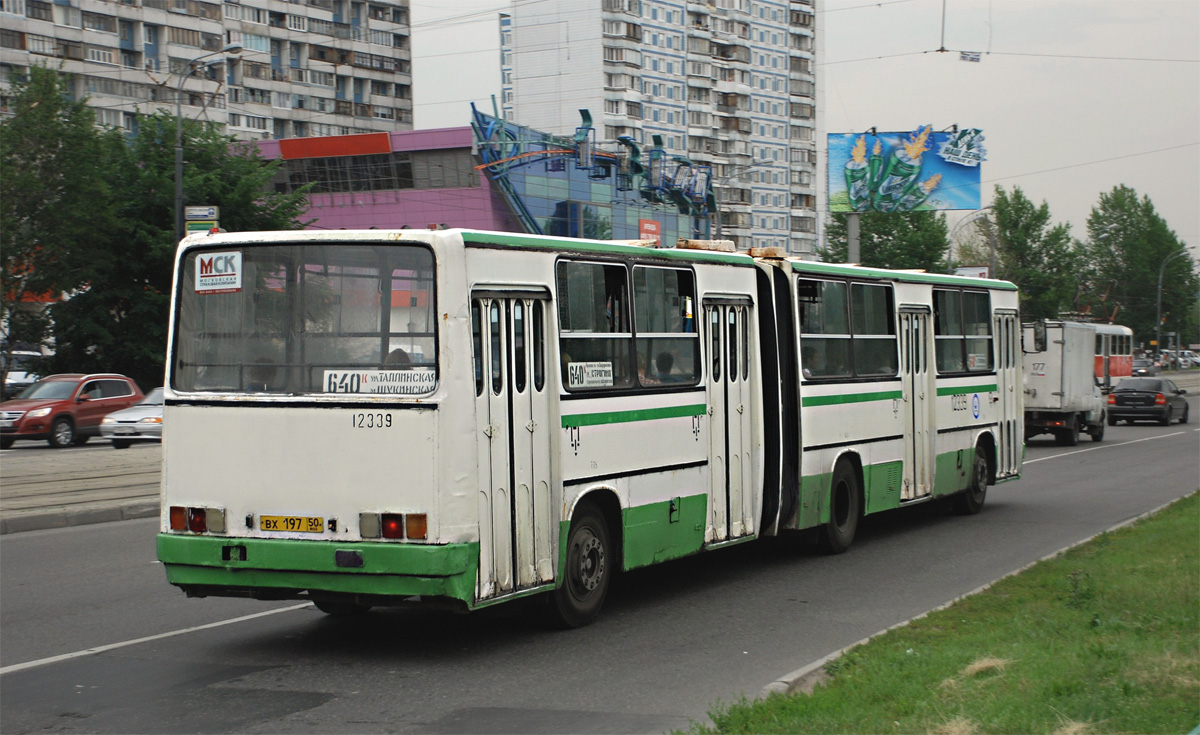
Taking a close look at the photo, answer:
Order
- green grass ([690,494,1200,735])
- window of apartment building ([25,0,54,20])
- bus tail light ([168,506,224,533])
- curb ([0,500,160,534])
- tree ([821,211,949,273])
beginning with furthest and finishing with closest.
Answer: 1. window of apartment building ([25,0,54,20])
2. tree ([821,211,949,273])
3. curb ([0,500,160,534])
4. bus tail light ([168,506,224,533])
5. green grass ([690,494,1200,735])

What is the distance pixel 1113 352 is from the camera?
220ft

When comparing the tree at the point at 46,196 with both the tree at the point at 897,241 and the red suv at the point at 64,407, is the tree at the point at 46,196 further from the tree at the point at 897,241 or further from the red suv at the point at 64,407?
the tree at the point at 897,241

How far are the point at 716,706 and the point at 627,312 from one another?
385 cm

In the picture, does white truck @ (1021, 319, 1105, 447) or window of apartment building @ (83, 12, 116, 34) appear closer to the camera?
white truck @ (1021, 319, 1105, 447)

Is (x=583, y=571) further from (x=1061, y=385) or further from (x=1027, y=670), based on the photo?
(x=1061, y=385)

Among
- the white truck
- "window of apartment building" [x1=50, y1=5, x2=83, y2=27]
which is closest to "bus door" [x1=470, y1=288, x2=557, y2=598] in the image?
the white truck

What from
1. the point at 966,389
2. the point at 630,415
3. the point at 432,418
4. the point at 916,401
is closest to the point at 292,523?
the point at 432,418

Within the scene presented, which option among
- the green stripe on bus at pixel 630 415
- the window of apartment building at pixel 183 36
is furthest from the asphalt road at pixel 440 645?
the window of apartment building at pixel 183 36

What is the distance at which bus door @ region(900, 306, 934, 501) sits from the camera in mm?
14930

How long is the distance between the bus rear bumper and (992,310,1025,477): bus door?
11292 millimetres

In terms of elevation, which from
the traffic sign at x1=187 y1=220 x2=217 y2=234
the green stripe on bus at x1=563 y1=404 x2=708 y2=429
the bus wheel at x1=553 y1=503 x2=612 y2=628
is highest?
the traffic sign at x1=187 y1=220 x2=217 y2=234

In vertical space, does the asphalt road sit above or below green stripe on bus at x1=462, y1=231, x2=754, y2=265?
below

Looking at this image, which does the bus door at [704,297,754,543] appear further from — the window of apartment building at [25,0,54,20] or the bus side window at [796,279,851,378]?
the window of apartment building at [25,0,54,20]

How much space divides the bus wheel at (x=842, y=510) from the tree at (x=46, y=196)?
114ft
